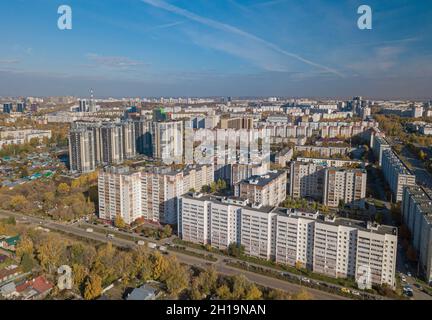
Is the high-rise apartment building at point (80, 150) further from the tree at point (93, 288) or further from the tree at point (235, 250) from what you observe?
the tree at point (93, 288)

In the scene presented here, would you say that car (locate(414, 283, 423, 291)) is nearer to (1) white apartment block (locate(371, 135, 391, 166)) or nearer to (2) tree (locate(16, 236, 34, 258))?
(2) tree (locate(16, 236, 34, 258))

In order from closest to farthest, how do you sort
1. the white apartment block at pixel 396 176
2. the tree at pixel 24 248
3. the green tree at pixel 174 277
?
the green tree at pixel 174 277, the tree at pixel 24 248, the white apartment block at pixel 396 176

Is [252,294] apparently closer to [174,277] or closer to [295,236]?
[174,277]

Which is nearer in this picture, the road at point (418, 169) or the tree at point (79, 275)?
the tree at point (79, 275)

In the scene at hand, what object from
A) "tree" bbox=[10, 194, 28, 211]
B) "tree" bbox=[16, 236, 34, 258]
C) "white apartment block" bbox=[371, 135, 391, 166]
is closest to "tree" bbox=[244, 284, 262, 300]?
"tree" bbox=[16, 236, 34, 258]

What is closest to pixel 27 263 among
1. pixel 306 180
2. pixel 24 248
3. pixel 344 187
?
pixel 24 248

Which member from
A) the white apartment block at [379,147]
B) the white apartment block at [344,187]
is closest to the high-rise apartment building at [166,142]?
the white apartment block at [344,187]
